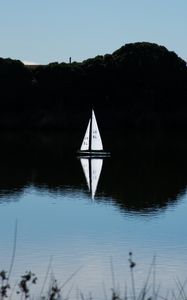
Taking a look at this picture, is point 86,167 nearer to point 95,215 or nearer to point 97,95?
point 95,215

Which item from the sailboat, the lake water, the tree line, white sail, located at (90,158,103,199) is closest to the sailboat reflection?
white sail, located at (90,158,103,199)

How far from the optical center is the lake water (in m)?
21.8

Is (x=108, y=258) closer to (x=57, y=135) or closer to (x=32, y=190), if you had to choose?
(x=32, y=190)

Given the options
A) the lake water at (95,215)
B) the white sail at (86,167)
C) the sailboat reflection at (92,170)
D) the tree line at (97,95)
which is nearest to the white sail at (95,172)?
the sailboat reflection at (92,170)

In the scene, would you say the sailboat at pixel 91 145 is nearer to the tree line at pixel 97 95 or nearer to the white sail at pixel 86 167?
the white sail at pixel 86 167

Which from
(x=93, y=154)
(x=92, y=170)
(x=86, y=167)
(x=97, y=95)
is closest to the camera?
(x=92, y=170)

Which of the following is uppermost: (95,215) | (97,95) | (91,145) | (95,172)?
(97,95)

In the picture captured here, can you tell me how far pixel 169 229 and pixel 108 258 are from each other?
7.35 m

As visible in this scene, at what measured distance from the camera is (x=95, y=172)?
53219 millimetres

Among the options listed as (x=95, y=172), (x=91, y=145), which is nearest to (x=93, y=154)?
(x=91, y=145)

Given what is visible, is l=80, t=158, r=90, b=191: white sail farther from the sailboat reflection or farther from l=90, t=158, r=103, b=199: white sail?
l=90, t=158, r=103, b=199: white sail

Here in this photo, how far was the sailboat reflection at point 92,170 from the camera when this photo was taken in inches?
1838

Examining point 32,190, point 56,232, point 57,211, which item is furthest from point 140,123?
point 56,232

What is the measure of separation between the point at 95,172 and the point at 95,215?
Result: 59.1 feet
